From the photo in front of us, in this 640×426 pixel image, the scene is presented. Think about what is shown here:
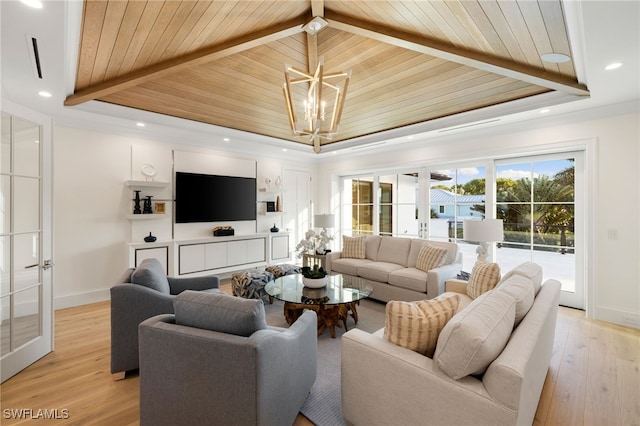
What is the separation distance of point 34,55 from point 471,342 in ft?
11.3

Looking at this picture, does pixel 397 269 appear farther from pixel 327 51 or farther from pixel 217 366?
pixel 217 366

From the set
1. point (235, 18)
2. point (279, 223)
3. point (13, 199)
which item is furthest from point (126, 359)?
point (279, 223)

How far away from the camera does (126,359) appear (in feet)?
7.36

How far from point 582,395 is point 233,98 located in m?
4.37

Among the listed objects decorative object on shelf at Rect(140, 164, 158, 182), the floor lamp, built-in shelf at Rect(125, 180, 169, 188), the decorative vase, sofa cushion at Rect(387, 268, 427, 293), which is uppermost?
decorative object on shelf at Rect(140, 164, 158, 182)

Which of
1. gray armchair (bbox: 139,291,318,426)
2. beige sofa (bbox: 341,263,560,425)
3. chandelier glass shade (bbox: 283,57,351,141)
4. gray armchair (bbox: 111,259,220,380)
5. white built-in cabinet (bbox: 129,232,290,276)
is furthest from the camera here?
white built-in cabinet (bbox: 129,232,290,276)

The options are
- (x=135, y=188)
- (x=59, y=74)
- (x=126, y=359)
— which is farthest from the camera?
(x=135, y=188)

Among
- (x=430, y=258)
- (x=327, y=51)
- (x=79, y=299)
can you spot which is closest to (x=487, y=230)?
(x=430, y=258)

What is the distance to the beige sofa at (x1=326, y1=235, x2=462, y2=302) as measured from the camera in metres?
3.70

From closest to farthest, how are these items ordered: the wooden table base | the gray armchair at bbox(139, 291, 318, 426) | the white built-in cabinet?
the gray armchair at bbox(139, 291, 318, 426) → the wooden table base → the white built-in cabinet

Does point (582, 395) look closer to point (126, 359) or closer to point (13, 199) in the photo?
point (126, 359)

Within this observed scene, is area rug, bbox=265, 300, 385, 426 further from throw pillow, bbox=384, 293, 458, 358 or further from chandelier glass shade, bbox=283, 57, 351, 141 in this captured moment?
chandelier glass shade, bbox=283, 57, 351, 141

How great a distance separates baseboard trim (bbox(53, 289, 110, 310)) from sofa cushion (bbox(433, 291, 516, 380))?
4703mm

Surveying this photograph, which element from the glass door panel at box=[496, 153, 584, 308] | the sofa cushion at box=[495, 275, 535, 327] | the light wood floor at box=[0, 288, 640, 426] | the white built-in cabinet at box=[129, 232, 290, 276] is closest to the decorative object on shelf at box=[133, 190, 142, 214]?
the white built-in cabinet at box=[129, 232, 290, 276]
